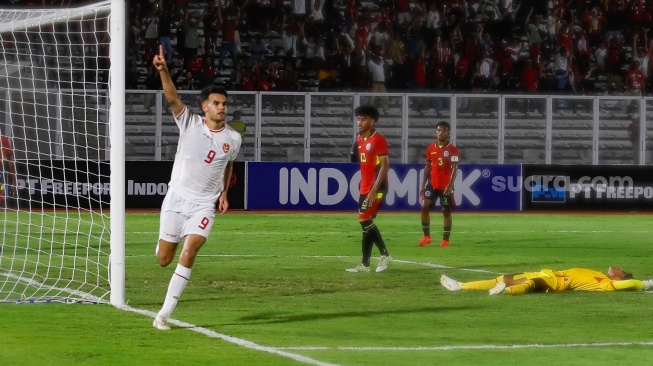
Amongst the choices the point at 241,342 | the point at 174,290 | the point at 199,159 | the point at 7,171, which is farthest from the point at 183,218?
the point at 7,171

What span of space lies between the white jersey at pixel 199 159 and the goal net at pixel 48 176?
187 cm

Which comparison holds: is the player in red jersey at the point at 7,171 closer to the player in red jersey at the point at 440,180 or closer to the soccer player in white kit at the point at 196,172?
the player in red jersey at the point at 440,180

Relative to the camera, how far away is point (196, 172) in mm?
10875

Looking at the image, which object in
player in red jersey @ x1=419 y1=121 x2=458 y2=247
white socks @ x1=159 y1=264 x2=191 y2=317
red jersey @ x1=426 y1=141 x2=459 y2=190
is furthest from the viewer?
red jersey @ x1=426 y1=141 x2=459 y2=190

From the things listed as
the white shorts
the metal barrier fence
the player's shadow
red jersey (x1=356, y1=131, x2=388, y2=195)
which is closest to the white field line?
the player's shadow

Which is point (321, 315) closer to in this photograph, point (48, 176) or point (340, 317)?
point (340, 317)

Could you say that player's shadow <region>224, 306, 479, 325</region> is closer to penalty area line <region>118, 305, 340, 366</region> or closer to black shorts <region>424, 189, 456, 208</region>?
penalty area line <region>118, 305, 340, 366</region>

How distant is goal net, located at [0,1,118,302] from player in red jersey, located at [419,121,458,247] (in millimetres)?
5396

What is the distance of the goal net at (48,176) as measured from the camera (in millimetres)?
13398

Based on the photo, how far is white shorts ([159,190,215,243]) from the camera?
35.2 feet

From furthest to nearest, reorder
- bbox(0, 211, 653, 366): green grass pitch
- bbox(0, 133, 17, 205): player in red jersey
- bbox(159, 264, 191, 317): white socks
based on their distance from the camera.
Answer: bbox(0, 133, 17, 205): player in red jersey < bbox(159, 264, 191, 317): white socks < bbox(0, 211, 653, 366): green grass pitch

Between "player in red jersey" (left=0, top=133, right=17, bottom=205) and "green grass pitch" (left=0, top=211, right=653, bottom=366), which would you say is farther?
"player in red jersey" (left=0, top=133, right=17, bottom=205)

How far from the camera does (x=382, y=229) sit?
24.8m

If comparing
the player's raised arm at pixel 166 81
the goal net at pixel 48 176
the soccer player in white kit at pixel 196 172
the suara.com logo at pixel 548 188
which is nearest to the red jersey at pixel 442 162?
the goal net at pixel 48 176
